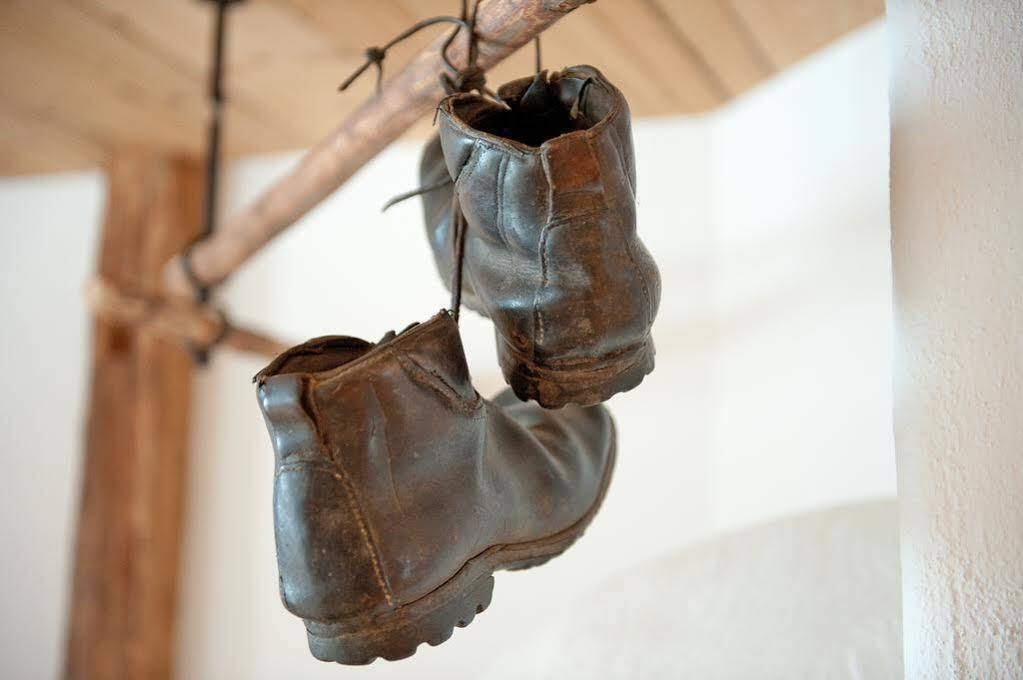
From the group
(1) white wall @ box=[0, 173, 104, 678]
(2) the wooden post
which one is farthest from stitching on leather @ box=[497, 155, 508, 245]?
(1) white wall @ box=[0, 173, 104, 678]

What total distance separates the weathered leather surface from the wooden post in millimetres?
1332

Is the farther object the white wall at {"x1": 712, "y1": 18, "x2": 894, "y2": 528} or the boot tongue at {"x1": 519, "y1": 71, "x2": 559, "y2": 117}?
the white wall at {"x1": 712, "y1": 18, "x2": 894, "y2": 528}

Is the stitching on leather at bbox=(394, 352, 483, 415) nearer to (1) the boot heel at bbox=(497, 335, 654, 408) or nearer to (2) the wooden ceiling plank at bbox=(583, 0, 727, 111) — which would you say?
(1) the boot heel at bbox=(497, 335, 654, 408)

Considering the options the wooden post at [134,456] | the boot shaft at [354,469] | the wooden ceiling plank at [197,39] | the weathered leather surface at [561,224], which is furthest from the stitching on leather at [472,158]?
the wooden post at [134,456]

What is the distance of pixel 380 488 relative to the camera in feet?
1.86

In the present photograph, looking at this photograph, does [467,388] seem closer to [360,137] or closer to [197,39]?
[360,137]

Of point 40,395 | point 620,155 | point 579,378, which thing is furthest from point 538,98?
point 40,395

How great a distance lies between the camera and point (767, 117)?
4.99ft

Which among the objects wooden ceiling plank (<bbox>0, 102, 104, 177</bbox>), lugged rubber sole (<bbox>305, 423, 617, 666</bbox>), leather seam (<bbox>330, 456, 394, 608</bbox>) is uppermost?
leather seam (<bbox>330, 456, 394, 608</bbox>)

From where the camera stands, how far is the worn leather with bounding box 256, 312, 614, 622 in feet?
1.81

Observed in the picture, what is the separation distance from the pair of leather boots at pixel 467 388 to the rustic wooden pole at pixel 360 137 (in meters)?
0.05

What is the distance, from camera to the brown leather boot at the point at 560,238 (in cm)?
58

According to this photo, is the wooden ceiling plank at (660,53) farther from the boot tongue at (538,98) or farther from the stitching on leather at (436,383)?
the stitching on leather at (436,383)

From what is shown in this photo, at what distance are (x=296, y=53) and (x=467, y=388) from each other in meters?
0.97
